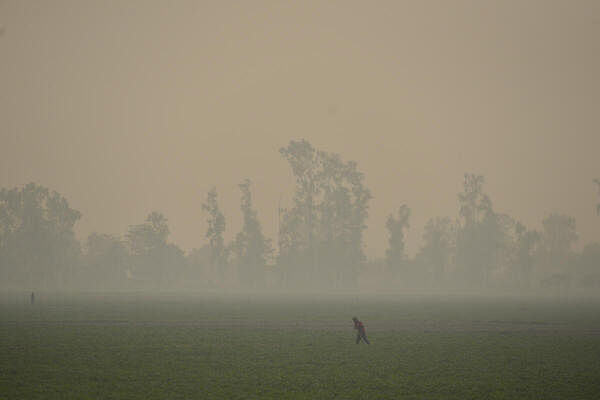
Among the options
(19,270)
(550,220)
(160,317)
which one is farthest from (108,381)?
(550,220)

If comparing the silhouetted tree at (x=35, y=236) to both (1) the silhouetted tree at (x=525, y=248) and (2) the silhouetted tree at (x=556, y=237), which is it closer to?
(1) the silhouetted tree at (x=525, y=248)

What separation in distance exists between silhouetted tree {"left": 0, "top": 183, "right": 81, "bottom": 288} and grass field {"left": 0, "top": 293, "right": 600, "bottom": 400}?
345ft

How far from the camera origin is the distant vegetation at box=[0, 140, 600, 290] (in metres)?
152

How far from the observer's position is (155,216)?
168875mm

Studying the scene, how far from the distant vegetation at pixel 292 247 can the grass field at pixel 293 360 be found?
100918mm

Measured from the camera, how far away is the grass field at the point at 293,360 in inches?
903

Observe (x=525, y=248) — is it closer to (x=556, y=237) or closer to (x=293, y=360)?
(x=556, y=237)

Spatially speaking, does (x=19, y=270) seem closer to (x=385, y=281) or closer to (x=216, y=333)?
(x=385, y=281)

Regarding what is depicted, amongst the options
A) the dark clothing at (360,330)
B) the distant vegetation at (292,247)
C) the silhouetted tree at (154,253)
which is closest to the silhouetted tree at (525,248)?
the distant vegetation at (292,247)

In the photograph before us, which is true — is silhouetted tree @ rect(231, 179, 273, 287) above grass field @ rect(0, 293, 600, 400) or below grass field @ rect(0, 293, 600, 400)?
above

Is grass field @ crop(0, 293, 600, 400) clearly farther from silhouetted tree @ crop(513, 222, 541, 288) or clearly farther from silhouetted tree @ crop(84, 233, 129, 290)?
silhouetted tree @ crop(84, 233, 129, 290)

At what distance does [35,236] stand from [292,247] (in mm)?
65155

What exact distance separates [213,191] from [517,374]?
13332 centimetres

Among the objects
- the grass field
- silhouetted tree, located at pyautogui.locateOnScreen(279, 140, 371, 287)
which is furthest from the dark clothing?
silhouetted tree, located at pyautogui.locateOnScreen(279, 140, 371, 287)
